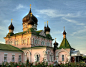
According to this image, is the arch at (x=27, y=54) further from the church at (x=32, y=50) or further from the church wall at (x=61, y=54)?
the church wall at (x=61, y=54)

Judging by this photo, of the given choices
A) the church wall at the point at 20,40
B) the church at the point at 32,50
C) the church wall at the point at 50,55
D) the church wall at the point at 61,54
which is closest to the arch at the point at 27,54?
the church at the point at 32,50

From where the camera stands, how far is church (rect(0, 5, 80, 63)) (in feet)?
75.0

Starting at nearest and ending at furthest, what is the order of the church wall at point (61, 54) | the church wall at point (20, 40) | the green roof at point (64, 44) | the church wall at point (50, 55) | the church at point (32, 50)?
the church at point (32, 50), the church wall at point (50, 55), the church wall at point (61, 54), the church wall at point (20, 40), the green roof at point (64, 44)

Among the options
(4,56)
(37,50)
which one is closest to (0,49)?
(4,56)

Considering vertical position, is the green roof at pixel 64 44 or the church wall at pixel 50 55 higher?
the green roof at pixel 64 44

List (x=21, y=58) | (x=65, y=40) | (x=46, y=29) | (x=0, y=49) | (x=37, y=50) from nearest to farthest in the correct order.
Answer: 1. (x=0, y=49)
2. (x=37, y=50)
3. (x=21, y=58)
4. (x=65, y=40)
5. (x=46, y=29)

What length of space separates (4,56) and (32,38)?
669cm

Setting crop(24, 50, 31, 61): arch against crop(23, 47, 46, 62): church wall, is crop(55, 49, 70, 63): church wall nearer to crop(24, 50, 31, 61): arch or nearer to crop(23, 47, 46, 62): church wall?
crop(23, 47, 46, 62): church wall

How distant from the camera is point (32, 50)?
23891mm

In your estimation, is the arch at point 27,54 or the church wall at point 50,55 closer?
the church wall at point 50,55

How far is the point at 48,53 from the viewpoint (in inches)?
926

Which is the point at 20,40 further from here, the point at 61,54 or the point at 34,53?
the point at 61,54

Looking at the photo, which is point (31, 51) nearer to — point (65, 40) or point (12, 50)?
point (12, 50)

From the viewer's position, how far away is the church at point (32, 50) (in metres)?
22.9
